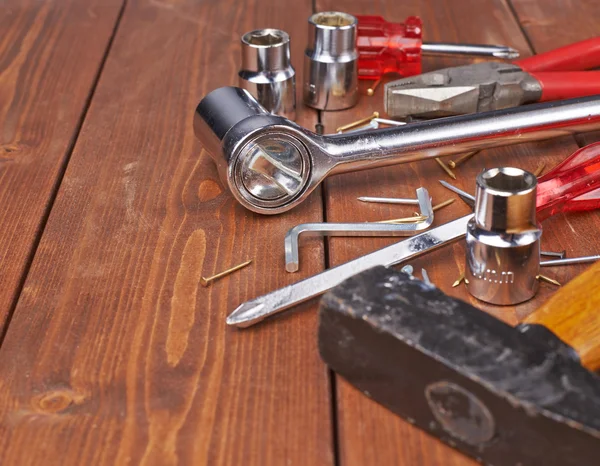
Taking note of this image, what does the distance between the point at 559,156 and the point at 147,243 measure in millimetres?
567

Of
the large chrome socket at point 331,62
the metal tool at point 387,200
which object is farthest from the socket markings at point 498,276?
the large chrome socket at point 331,62

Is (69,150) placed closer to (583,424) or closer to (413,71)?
(413,71)

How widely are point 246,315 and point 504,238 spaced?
266mm

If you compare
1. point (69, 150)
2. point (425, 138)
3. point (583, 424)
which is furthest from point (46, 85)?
point (583, 424)

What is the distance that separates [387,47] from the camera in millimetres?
1423

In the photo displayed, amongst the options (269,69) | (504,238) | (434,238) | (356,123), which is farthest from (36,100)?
(504,238)

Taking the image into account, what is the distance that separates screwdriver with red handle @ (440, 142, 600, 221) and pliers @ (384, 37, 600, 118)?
22 cm

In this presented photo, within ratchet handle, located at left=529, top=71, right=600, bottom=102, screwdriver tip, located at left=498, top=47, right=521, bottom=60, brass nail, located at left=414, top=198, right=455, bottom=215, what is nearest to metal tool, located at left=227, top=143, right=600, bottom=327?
brass nail, located at left=414, top=198, right=455, bottom=215

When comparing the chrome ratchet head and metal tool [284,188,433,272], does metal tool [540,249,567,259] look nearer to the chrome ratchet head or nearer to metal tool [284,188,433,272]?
metal tool [284,188,433,272]

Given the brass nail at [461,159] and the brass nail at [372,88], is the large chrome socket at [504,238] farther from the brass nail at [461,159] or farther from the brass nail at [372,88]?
the brass nail at [372,88]

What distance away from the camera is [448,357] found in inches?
29.0

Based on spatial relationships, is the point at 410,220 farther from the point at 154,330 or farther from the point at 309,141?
the point at 154,330

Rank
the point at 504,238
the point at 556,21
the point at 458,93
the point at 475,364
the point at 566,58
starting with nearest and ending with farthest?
1. the point at 475,364
2. the point at 504,238
3. the point at 458,93
4. the point at 566,58
5. the point at 556,21

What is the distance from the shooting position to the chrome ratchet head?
42.0 inches
